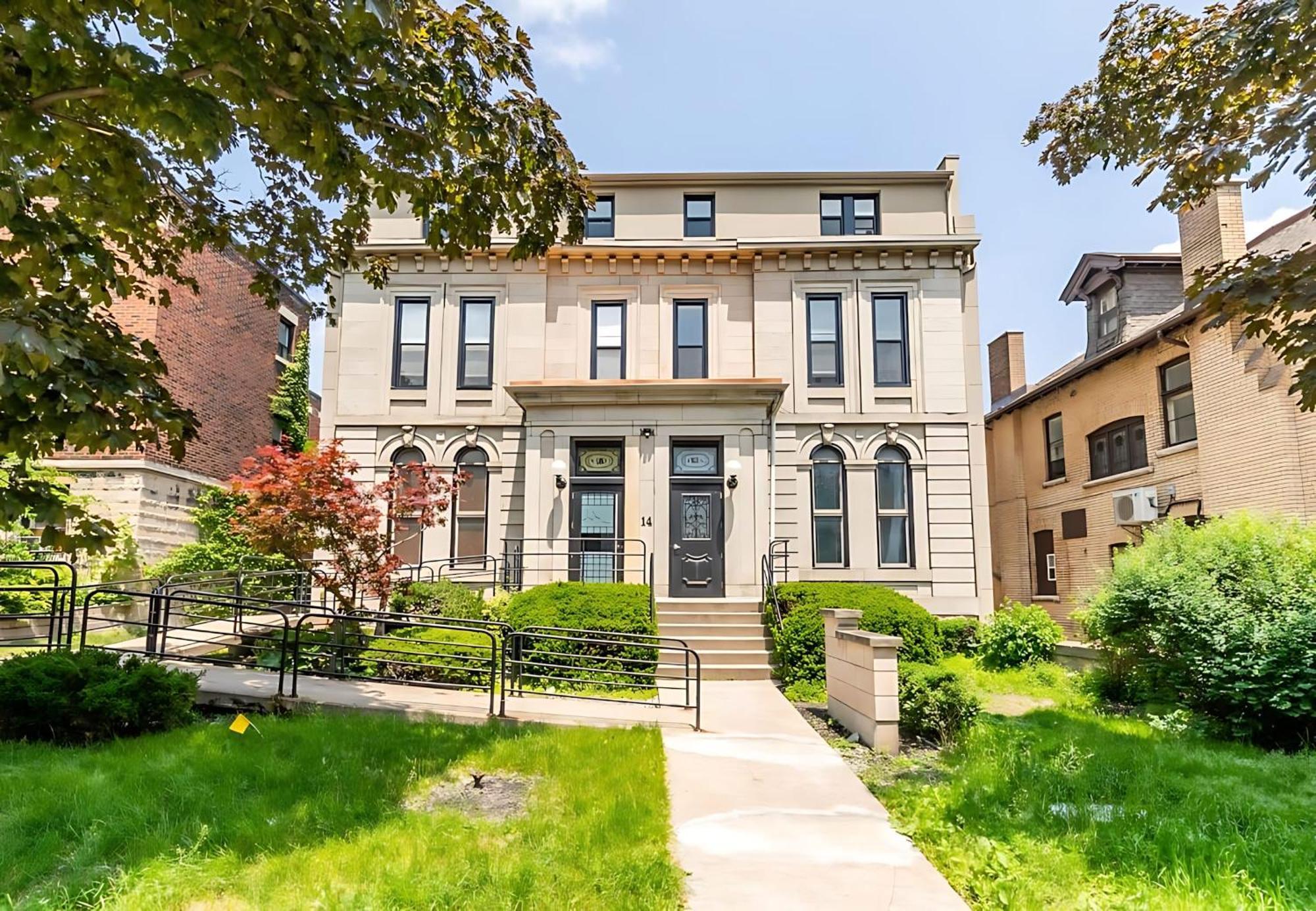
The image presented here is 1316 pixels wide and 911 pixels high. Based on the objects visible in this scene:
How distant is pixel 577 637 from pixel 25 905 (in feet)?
21.9

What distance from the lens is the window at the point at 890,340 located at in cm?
1709

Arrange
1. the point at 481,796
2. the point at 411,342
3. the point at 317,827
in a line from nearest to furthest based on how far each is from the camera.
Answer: the point at 317,827
the point at 481,796
the point at 411,342

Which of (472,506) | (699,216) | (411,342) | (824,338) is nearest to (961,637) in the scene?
(824,338)

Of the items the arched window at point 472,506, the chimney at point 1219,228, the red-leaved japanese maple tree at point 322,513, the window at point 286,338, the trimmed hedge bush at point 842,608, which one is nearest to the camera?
the red-leaved japanese maple tree at point 322,513

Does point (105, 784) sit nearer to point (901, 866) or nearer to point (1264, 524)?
point (901, 866)

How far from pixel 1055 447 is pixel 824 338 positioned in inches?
338

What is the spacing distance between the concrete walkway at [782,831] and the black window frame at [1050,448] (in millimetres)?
15425

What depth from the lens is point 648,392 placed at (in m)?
15.4

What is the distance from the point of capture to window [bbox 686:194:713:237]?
18.1m

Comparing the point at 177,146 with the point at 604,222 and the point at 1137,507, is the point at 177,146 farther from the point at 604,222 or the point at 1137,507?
the point at 1137,507

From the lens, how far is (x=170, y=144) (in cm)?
741

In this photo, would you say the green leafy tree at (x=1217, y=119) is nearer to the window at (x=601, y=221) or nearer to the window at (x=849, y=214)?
the window at (x=849, y=214)

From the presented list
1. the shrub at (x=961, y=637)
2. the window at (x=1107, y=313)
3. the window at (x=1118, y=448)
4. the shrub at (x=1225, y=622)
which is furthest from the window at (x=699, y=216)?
the shrub at (x=1225, y=622)

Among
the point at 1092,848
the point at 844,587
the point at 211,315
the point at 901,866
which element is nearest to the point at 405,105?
the point at 901,866
